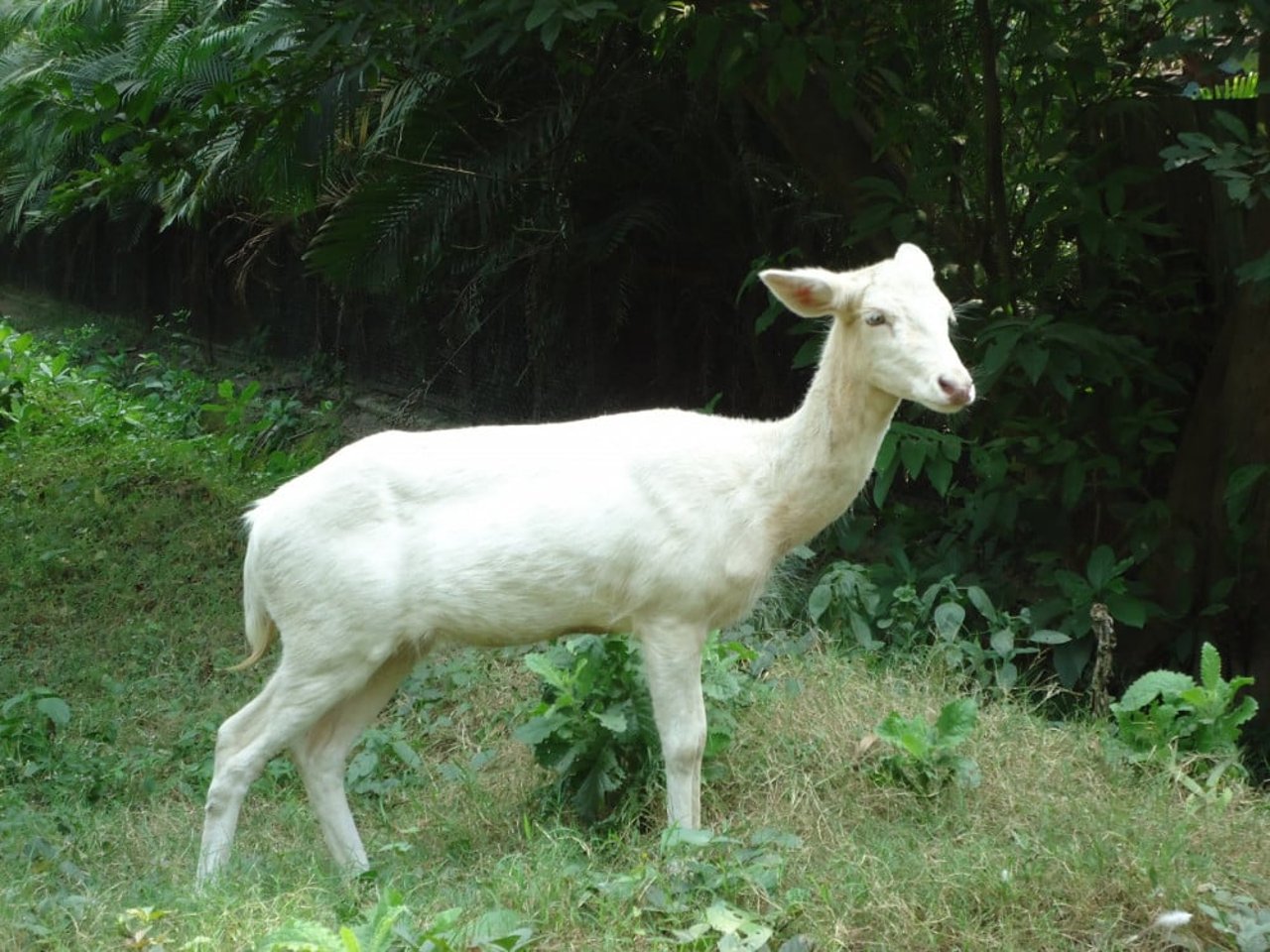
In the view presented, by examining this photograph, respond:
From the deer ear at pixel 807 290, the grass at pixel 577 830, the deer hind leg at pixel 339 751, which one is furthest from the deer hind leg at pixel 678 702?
the deer ear at pixel 807 290

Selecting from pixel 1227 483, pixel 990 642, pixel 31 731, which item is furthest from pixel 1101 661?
pixel 31 731

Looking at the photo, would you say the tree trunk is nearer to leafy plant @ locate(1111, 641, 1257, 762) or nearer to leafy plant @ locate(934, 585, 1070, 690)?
leafy plant @ locate(934, 585, 1070, 690)

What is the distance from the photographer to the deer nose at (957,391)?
4.42m

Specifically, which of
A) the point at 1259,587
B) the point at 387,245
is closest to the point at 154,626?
the point at 387,245

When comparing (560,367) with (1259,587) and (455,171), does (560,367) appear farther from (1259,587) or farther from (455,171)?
(1259,587)

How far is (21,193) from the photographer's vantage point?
17609 millimetres

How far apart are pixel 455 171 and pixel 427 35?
9.55 feet

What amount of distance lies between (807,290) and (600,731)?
163 centimetres

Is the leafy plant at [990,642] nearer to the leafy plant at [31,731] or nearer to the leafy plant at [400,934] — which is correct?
the leafy plant at [400,934]

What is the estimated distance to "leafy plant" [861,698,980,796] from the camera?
5.13 metres

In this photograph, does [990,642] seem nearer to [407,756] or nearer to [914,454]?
[914,454]

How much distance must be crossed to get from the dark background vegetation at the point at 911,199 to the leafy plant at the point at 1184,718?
869mm

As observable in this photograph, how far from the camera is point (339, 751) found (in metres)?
5.27

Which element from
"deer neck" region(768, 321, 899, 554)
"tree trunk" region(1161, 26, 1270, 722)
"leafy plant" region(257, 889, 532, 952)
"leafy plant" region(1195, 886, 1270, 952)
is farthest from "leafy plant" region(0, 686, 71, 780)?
"tree trunk" region(1161, 26, 1270, 722)
